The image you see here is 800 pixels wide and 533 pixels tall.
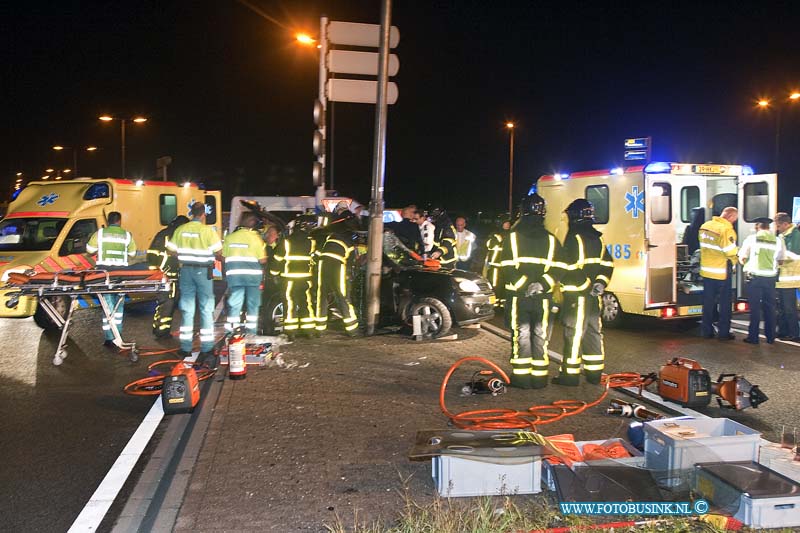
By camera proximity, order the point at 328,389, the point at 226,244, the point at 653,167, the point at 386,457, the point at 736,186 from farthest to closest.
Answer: the point at 736,186, the point at 653,167, the point at 226,244, the point at 328,389, the point at 386,457

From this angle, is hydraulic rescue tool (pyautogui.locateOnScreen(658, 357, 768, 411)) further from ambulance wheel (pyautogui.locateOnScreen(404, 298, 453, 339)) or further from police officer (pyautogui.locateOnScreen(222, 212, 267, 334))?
police officer (pyautogui.locateOnScreen(222, 212, 267, 334))

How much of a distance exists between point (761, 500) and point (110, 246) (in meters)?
8.81

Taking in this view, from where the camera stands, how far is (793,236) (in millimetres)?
10875

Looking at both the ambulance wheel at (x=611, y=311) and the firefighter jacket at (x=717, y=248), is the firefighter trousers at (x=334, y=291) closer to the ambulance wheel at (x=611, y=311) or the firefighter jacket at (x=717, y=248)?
the ambulance wheel at (x=611, y=311)

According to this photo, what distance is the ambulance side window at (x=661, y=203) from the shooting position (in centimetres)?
1055

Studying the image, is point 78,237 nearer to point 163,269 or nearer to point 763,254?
point 163,269

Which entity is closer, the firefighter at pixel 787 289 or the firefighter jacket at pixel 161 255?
the firefighter at pixel 787 289

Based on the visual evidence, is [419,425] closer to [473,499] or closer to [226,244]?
[473,499]

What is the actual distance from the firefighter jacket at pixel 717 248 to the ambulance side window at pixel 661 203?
0.60m

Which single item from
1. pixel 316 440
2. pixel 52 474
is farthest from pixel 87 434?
pixel 316 440

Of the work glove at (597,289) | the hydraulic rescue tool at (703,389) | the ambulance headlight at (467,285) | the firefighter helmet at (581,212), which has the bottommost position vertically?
the hydraulic rescue tool at (703,389)

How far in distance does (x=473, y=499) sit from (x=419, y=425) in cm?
163

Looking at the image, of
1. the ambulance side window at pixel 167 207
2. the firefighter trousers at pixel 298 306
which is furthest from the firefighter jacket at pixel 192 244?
the ambulance side window at pixel 167 207

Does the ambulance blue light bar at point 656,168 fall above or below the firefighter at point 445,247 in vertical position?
above
